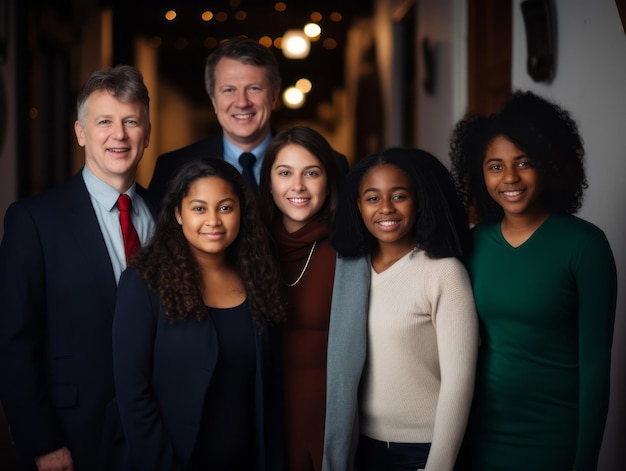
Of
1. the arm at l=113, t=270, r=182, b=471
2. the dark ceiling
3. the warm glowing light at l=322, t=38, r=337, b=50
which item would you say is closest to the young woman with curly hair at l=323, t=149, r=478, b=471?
the arm at l=113, t=270, r=182, b=471

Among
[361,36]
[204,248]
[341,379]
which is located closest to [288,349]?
[341,379]

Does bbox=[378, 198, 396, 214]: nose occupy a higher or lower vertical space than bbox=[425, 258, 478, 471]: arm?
higher

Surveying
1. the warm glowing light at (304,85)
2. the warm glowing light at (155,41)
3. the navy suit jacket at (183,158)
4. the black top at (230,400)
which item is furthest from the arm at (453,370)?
the warm glowing light at (304,85)

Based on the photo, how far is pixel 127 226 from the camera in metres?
2.24

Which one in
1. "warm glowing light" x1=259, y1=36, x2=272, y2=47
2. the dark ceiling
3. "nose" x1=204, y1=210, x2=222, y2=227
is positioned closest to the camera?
"nose" x1=204, y1=210, x2=222, y2=227

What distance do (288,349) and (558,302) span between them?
0.78 m

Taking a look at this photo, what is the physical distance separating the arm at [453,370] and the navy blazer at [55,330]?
91cm

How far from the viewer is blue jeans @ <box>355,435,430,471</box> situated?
2.00m

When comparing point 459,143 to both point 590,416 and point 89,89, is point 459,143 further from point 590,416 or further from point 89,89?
point 89,89

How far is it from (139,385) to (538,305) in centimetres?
104

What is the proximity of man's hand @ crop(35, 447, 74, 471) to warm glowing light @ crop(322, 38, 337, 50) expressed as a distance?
350 inches

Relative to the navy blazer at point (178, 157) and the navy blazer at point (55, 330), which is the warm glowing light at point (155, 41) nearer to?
the navy blazer at point (178, 157)

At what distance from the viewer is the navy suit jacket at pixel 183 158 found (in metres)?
2.73

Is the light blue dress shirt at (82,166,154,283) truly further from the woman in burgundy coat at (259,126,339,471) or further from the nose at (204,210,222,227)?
the woman in burgundy coat at (259,126,339,471)
